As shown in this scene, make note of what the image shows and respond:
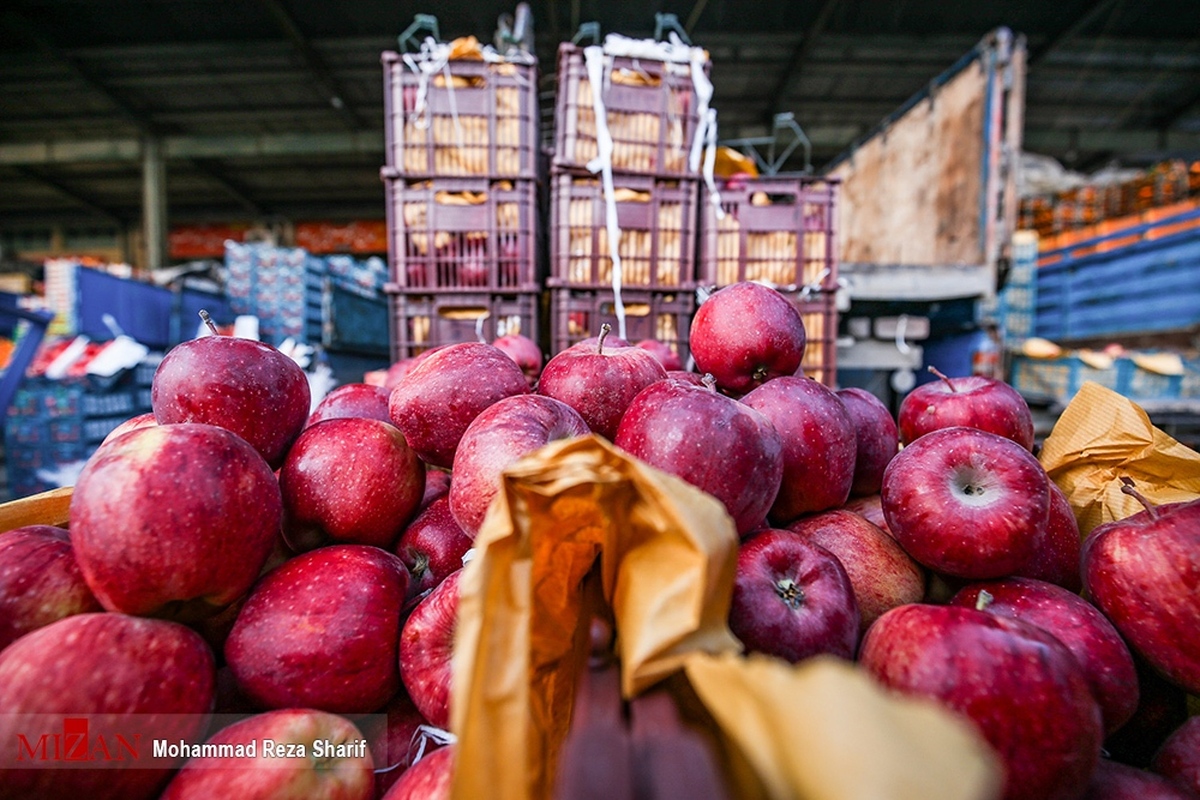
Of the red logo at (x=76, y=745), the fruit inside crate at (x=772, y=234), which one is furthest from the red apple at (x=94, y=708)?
the fruit inside crate at (x=772, y=234)

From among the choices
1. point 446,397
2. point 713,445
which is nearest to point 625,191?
point 446,397

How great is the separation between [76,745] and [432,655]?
44 cm

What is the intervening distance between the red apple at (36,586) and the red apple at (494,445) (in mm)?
599

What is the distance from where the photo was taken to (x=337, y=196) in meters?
13.8

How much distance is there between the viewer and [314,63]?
8.30 m

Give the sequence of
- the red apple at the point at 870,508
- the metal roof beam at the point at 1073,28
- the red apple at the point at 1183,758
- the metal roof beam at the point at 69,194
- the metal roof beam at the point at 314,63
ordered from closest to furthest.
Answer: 1. the red apple at the point at 1183,758
2. the red apple at the point at 870,508
3. the metal roof beam at the point at 314,63
4. the metal roof beam at the point at 1073,28
5. the metal roof beam at the point at 69,194

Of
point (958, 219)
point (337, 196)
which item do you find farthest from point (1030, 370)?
point (337, 196)

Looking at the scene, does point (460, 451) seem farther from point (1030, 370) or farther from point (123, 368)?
point (1030, 370)

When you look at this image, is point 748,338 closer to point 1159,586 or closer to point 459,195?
point 1159,586

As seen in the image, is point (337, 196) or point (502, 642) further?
point (337, 196)

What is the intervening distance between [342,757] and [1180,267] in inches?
315

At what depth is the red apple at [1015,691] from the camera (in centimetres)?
72

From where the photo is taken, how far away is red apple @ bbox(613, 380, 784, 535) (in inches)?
39.0

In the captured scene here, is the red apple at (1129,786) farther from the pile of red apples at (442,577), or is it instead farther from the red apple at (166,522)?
the red apple at (166,522)
